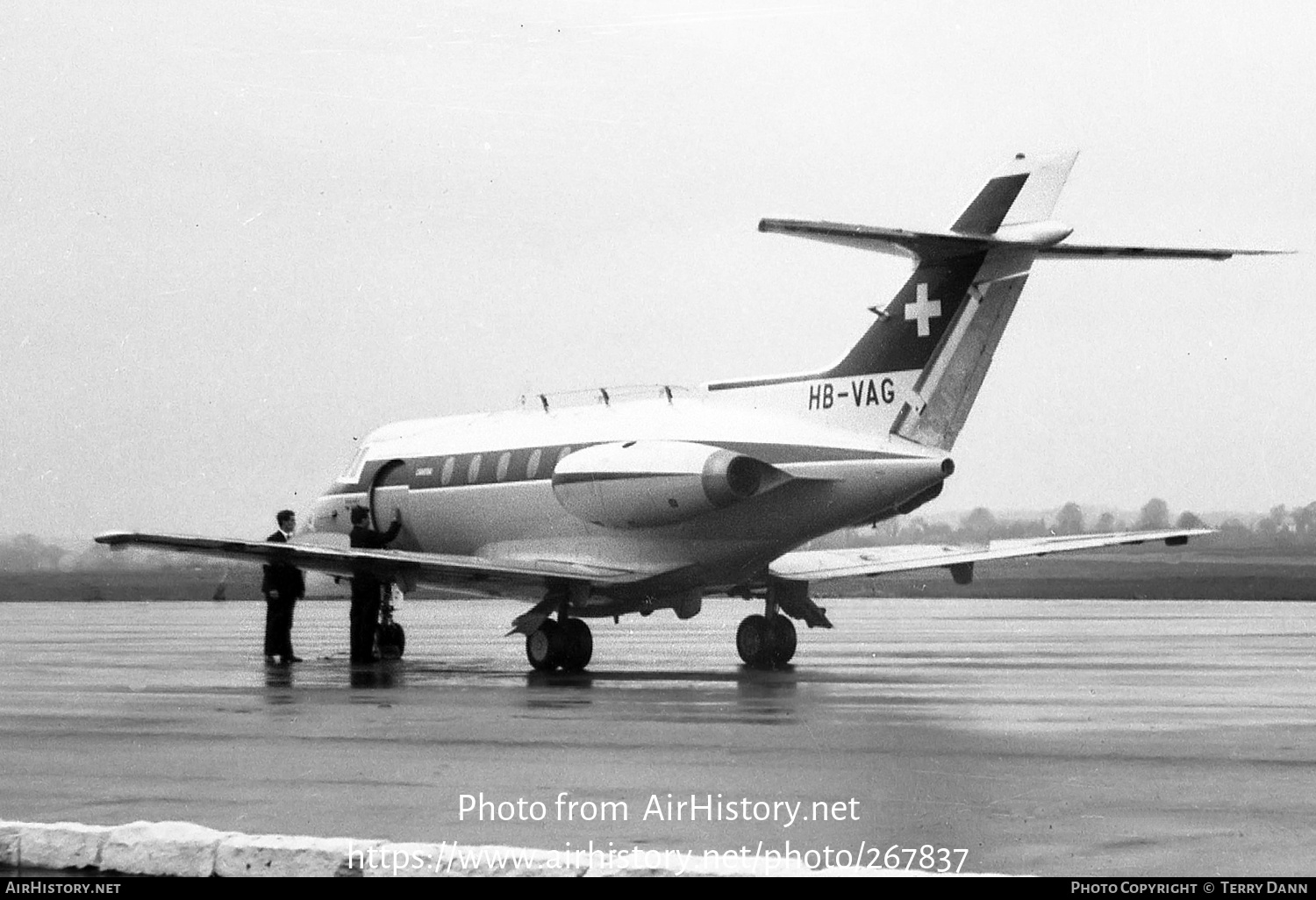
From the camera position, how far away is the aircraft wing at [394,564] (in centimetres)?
2266

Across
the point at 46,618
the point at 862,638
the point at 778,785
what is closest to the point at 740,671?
the point at 862,638

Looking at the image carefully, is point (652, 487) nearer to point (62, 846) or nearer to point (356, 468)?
point (356, 468)

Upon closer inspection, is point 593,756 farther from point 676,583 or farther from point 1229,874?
point 676,583

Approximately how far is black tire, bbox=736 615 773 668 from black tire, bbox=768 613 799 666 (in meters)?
0.06

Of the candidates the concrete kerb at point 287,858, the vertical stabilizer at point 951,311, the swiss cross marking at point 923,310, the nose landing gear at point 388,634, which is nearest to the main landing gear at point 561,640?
the nose landing gear at point 388,634

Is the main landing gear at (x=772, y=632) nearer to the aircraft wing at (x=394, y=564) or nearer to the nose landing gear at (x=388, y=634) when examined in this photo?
the aircraft wing at (x=394, y=564)

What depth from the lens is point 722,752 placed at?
13.2 meters

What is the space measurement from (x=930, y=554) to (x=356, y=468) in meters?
10.1

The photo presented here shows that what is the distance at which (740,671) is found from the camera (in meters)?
24.1

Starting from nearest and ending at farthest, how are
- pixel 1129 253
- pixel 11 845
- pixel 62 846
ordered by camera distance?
pixel 62 846, pixel 11 845, pixel 1129 253

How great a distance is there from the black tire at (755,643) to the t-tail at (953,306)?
3.44 m

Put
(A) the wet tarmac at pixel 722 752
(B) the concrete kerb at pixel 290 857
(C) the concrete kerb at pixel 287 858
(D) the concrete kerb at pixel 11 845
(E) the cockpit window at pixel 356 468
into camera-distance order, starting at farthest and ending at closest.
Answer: (E) the cockpit window at pixel 356 468 → (A) the wet tarmac at pixel 722 752 → (D) the concrete kerb at pixel 11 845 → (B) the concrete kerb at pixel 290 857 → (C) the concrete kerb at pixel 287 858

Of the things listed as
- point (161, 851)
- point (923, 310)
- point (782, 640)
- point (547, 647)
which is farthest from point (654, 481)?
point (161, 851)

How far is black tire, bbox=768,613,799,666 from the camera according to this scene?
25000 mm
